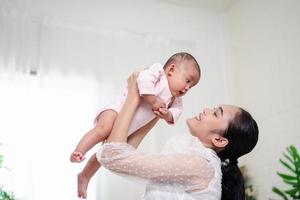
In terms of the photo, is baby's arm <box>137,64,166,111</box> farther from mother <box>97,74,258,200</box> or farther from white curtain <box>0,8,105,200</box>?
white curtain <box>0,8,105,200</box>

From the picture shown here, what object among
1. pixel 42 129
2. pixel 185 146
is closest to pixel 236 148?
pixel 185 146

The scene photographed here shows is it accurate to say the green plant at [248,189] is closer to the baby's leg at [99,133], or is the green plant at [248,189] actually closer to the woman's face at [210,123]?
the woman's face at [210,123]

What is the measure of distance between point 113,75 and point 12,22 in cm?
71

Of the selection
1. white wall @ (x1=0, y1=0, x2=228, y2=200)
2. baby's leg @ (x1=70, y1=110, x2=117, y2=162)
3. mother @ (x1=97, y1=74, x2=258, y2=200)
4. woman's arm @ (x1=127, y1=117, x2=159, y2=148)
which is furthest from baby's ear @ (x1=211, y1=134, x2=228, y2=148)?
white wall @ (x1=0, y1=0, x2=228, y2=200)

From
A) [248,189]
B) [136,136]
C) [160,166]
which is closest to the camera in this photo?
[160,166]

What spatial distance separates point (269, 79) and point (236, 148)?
1.25m

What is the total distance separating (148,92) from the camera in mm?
1402

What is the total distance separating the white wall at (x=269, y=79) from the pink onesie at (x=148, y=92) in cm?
108

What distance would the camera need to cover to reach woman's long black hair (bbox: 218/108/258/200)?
148 centimetres

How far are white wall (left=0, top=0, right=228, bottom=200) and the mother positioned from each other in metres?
1.07

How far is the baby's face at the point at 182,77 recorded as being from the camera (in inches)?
61.5

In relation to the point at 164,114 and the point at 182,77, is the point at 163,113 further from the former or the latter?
the point at 182,77

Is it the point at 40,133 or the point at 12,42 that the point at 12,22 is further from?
the point at 40,133

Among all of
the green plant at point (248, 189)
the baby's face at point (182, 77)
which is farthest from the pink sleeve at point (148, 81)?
the green plant at point (248, 189)
